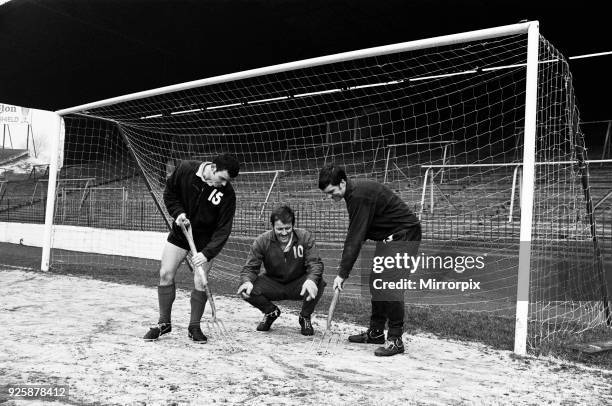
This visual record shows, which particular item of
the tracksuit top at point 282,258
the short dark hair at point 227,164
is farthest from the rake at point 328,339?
the short dark hair at point 227,164

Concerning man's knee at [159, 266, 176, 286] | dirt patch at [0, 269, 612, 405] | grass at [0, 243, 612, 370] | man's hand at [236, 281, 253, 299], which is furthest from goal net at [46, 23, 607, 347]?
man's knee at [159, 266, 176, 286]

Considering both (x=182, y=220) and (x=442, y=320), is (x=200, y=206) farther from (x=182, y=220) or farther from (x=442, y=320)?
(x=442, y=320)

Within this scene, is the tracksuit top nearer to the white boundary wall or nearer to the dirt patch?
the dirt patch

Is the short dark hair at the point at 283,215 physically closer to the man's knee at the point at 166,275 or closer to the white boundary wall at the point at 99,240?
the man's knee at the point at 166,275

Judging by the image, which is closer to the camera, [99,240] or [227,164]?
[227,164]

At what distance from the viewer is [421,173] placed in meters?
12.8

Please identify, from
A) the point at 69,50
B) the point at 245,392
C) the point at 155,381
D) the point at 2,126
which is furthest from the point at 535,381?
the point at 2,126

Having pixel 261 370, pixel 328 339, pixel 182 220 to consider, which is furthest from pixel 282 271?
pixel 261 370

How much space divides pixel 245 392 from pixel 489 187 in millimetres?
10040

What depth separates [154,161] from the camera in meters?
10.5

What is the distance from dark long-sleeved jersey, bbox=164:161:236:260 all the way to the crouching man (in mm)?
518

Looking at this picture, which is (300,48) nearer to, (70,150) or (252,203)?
(252,203)

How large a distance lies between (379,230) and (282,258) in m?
1.11

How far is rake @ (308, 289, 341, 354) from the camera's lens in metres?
4.20
